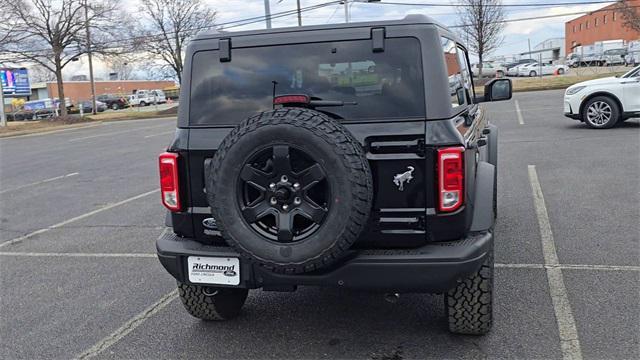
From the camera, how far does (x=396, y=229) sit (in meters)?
3.09

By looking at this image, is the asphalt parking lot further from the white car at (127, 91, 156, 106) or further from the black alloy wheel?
the white car at (127, 91, 156, 106)

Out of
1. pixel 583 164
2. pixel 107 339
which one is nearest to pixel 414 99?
pixel 107 339

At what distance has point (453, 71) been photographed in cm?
377

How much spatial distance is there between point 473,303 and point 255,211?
4.66ft

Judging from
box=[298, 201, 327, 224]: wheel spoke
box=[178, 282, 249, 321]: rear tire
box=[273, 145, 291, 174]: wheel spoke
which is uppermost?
box=[273, 145, 291, 174]: wheel spoke

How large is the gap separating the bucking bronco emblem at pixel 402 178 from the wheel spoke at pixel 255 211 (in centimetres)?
70

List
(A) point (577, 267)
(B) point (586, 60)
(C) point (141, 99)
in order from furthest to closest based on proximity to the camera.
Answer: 1. (C) point (141, 99)
2. (B) point (586, 60)
3. (A) point (577, 267)

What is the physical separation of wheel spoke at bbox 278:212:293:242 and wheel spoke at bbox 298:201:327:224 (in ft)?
0.23

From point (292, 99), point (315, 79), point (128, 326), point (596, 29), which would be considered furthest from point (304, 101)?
point (596, 29)

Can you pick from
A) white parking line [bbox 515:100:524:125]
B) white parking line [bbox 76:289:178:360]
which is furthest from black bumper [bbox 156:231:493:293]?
white parking line [bbox 515:100:524:125]

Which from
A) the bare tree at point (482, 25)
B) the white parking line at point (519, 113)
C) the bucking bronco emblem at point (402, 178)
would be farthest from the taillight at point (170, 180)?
the bare tree at point (482, 25)

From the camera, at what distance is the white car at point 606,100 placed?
12.4 metres

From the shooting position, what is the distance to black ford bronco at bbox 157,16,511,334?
287 centimetres

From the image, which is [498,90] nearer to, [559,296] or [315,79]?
[559,296]
